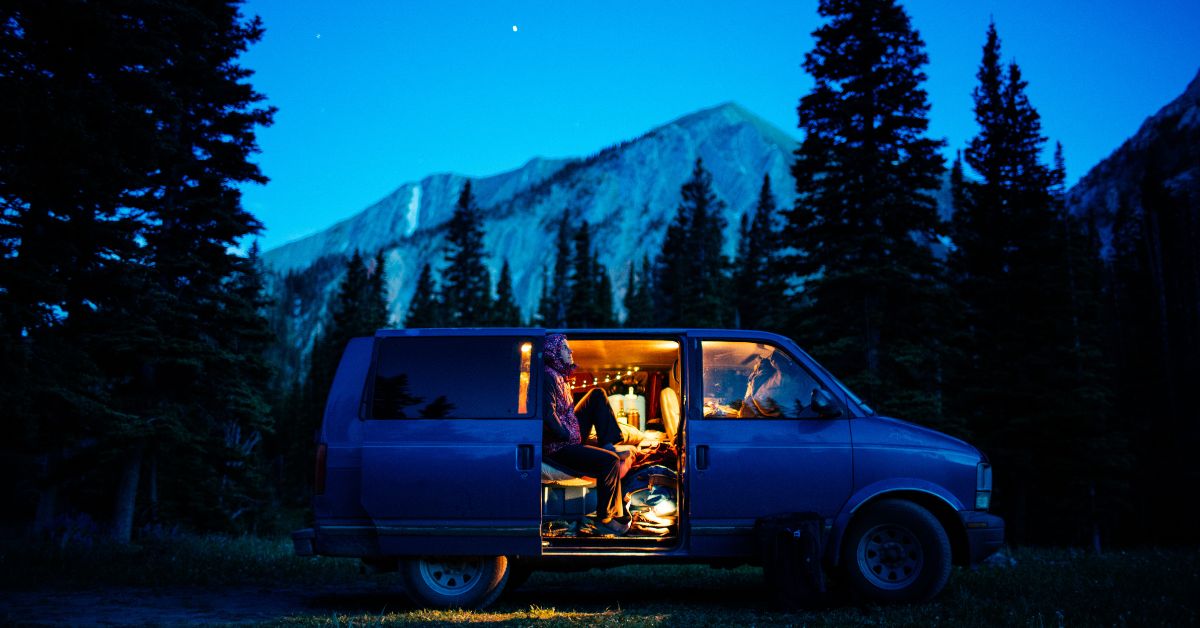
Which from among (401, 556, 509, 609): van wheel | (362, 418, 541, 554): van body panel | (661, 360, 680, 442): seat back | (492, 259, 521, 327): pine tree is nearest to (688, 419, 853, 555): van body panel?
(661, 360, 680, 442): seat back

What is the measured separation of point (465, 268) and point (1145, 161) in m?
76.1

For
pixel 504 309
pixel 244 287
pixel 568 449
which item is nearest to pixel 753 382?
pixel 568 449

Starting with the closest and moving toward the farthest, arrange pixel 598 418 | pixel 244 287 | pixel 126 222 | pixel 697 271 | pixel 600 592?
pixel 598 418, pixel 600 592, pixel 126 222, pixel 244 287, pixel 697 271

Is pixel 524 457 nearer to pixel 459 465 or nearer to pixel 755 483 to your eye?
pixel 459 465

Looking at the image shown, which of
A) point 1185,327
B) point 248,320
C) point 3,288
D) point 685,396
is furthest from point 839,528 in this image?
point 1185,327

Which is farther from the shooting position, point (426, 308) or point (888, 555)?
point (426, 308)

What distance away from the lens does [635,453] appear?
8188mm

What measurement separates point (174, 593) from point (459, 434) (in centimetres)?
427

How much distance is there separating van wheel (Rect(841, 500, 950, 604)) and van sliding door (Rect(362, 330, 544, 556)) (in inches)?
111

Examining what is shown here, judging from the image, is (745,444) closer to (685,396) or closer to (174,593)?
(685,396)

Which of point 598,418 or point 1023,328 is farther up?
point 1023,328

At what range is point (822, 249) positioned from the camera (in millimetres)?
23844

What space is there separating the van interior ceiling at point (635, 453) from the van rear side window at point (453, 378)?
74 cm

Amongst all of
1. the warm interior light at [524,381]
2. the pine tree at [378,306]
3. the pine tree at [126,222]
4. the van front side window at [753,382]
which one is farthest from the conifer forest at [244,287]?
the pine tree at [378,306]
